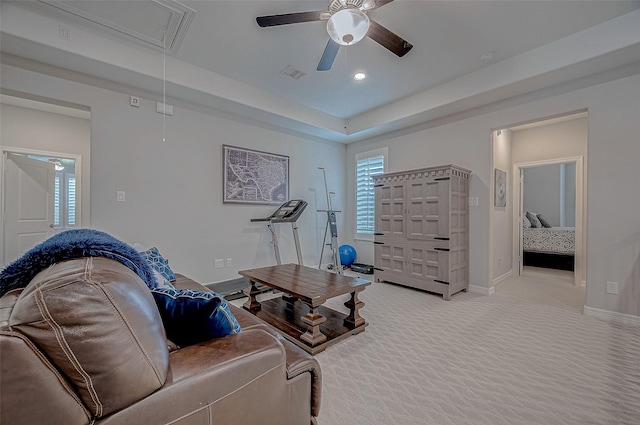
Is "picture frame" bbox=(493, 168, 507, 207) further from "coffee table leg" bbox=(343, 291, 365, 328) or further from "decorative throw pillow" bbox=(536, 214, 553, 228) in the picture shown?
"coffee table leg" bbox=(343, 291, 365, 328)

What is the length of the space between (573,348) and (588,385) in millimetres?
576

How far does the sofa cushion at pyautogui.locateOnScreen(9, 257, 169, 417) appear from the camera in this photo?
624 millimetres

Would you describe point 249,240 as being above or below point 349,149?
below

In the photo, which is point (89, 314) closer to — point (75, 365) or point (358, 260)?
point (75, 365)

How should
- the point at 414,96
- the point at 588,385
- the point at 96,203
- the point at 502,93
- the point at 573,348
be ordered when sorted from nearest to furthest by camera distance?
the point at 588,385
the point at 573,348
the point at 96,203
the point at 502,93
the point at 414,96

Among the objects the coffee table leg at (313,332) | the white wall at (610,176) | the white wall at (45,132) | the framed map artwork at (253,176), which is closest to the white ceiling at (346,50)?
the white wall at (610,176)

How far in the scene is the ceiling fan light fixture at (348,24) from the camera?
182 cm

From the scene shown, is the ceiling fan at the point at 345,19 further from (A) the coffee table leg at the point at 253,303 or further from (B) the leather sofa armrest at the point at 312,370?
(A) the coffee table leg at the point at 253,303

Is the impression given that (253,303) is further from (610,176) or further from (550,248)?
(550,248)

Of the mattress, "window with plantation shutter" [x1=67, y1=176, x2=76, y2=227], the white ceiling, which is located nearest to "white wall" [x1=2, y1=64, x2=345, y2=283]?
the white ceiling

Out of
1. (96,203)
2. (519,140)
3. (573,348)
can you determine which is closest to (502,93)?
(519,140)

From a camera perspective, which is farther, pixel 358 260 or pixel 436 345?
pixel 358 260

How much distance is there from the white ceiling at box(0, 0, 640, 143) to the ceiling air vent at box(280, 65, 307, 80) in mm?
81

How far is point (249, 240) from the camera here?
4242 millimetres
